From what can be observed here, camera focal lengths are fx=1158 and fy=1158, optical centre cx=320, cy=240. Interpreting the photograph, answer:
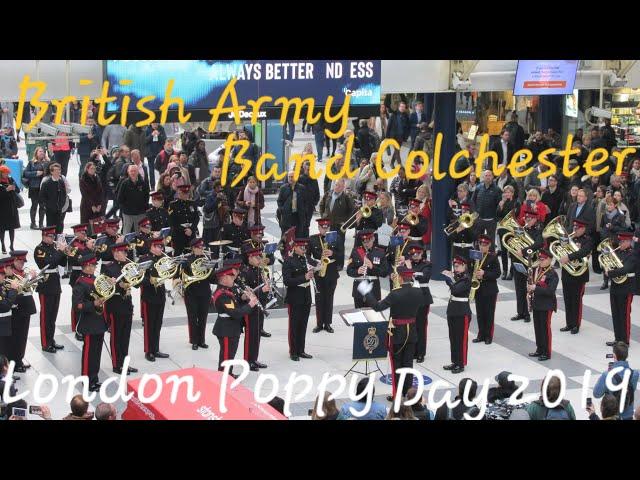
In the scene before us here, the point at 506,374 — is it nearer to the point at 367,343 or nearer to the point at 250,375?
the point at 367,343

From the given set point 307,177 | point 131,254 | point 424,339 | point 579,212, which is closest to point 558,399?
point 424,339

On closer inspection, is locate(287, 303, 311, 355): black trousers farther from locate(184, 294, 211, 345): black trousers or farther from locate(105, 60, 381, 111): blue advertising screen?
locate(105, 60, 381, 111): blue advertising screen

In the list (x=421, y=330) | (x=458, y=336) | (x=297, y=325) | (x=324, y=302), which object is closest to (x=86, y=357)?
(x=297, y=325)

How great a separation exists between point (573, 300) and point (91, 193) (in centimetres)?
866

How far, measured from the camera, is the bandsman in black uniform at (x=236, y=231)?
16375 mm

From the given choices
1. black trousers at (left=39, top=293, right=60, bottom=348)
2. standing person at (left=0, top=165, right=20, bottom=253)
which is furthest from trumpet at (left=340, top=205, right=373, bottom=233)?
standing person at (left=0, top=165, right=20, bottom=253)

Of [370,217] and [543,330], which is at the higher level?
[370,217]

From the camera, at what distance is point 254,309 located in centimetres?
1355

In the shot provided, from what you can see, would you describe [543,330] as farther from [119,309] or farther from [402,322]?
[119,309]

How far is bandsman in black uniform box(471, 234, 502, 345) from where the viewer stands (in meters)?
14.5

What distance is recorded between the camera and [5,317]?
1280 centimetres

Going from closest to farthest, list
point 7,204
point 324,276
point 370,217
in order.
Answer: point 324,276 → point 370,217 → point 7,204

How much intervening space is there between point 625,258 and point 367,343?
12.3 feet

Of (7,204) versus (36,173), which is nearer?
(7,204)
